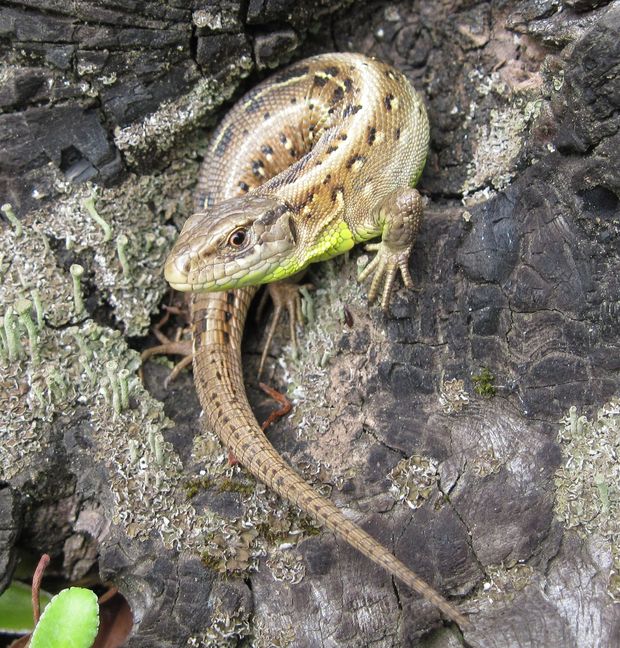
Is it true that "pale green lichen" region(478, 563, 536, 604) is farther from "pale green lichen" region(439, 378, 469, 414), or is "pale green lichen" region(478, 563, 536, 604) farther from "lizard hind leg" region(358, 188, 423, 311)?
"lizard hind leg" region(358, 188, 423, 311)

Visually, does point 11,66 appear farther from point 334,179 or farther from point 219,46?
point 334,179

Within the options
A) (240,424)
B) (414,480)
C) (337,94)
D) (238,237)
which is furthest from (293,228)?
(414,480)

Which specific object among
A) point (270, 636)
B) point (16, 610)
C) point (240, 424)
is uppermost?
point (240, 424)

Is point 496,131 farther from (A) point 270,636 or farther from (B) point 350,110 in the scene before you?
(A) point 270,636

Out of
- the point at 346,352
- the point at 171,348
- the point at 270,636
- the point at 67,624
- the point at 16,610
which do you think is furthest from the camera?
the point at 171,348

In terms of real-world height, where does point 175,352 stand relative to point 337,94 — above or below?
below

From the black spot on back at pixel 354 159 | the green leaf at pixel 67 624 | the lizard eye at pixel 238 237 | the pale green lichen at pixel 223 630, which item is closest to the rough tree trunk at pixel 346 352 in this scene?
the pale green lichen at pixel 223 630

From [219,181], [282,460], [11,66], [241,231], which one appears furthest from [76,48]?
[282,460]
